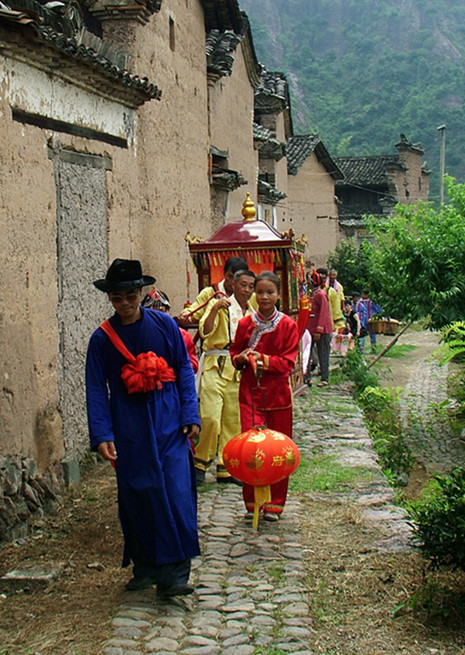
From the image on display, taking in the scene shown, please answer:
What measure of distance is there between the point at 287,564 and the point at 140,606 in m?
1.15

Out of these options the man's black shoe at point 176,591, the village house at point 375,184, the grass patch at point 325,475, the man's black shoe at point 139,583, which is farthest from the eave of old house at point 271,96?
the man's black shoe at point 176,591

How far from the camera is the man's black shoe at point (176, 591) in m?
4.88

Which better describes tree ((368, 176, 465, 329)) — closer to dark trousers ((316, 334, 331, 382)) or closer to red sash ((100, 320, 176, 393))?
dark trousers ((316, 334, 331, 382))

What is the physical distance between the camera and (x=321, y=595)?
505 cm

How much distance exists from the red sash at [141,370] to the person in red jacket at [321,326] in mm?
8674

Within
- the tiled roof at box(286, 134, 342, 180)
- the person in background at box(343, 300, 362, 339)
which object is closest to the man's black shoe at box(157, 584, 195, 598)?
the person in background at box(343, 300, 362, 339)

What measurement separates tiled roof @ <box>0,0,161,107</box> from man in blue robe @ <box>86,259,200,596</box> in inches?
91.6

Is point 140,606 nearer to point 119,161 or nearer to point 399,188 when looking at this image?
point 119,161

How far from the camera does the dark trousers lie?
44.8 ft

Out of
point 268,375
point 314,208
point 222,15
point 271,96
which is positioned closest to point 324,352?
point 222,15

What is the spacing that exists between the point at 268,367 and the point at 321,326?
23.9ft

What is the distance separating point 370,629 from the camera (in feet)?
14.8

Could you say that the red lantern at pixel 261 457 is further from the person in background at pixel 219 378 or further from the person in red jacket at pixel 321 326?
→ the person in red jacket at pixel 321 326

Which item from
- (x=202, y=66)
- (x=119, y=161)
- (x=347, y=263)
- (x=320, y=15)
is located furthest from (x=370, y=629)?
(x=320, y=15)
